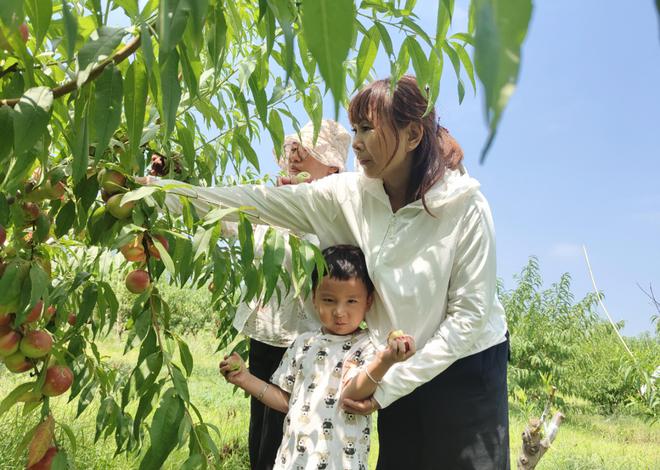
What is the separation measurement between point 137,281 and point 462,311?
2.23 ft

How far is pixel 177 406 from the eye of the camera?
0.95m

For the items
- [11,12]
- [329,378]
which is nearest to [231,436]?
[329,378]

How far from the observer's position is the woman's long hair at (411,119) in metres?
1.35

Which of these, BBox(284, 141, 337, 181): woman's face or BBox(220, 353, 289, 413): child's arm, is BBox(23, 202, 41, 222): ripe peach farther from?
BBox(284, 141, 337, 181): woman's face

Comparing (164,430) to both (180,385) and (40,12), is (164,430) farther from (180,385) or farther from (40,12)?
(40,12)

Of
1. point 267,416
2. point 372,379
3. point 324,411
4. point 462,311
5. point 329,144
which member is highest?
point 329,144

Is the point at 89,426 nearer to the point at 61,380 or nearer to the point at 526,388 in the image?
the point at 61,380

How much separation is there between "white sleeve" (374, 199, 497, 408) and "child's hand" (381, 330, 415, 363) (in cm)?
12

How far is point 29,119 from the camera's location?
64 cm

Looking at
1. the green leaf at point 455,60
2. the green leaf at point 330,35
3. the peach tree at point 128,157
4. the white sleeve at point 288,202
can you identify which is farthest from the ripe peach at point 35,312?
the green leaf at point 330,35

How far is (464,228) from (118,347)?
6.30 meters

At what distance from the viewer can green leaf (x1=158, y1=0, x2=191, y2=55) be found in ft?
1.04

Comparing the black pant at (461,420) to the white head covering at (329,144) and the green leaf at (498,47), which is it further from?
the green leaf at (498,47)

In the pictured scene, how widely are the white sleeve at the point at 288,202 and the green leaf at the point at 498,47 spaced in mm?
1213
